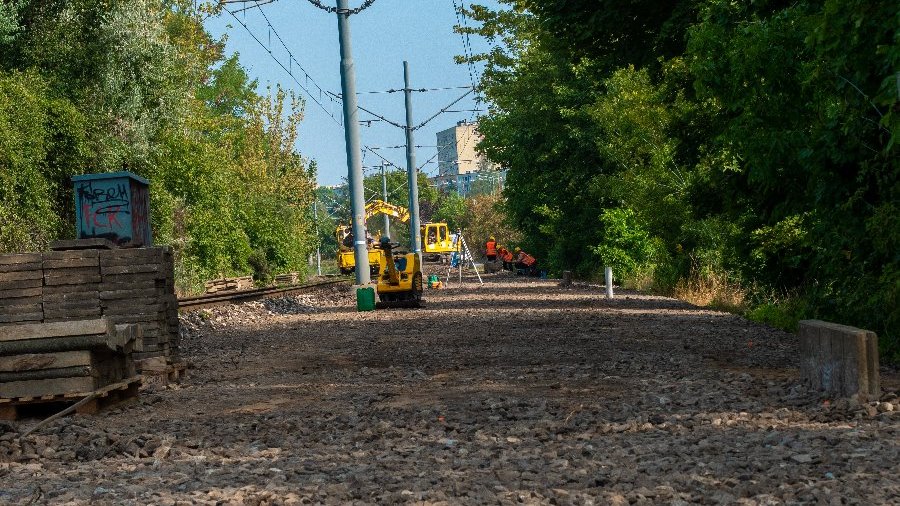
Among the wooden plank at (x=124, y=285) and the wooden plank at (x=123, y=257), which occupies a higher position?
the wooden plank at (x=123, y=257)

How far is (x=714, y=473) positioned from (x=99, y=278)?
34.9 ft

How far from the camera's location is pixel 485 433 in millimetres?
10109

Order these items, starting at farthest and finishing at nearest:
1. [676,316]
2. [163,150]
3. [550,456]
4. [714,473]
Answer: [163,150] < [676,316] < [550,456] < [714,473]

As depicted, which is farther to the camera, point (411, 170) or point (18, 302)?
point (411, 170)

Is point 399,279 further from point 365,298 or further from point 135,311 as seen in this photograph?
point 135,311

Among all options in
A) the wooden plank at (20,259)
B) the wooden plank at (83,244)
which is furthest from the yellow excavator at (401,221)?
the wooden plank at (20,259)

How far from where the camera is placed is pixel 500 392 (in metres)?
13.0

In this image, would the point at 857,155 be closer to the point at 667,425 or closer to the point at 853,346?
the point at 853,346

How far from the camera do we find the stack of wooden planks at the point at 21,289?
16.1 metres

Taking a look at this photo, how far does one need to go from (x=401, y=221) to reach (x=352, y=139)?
142 feet

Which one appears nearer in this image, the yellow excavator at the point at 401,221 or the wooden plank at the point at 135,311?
the wooden plank at the point at 135,311

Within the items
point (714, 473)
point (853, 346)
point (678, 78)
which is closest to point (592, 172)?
point (678, 78)

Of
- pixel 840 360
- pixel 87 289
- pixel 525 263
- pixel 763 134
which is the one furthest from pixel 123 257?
pixel 525 263

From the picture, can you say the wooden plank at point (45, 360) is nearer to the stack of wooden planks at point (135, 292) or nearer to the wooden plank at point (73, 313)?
the stack of wooden planks at point (135, 292)
